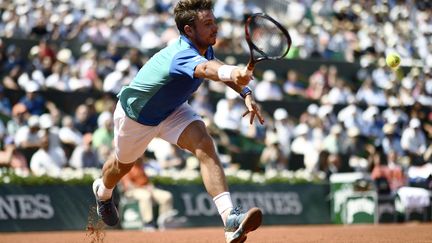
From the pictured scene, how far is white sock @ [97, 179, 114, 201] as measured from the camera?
340 inches

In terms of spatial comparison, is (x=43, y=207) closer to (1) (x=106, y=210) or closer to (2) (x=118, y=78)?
(2) (x=118, y=78)

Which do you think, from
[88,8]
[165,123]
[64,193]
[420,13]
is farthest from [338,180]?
[420,13]

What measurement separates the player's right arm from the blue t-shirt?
0.15 metres

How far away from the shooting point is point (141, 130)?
7.98m

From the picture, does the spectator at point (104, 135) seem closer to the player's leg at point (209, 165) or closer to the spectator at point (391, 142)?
the spectator at point (391, 142)

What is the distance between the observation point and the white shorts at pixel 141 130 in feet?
26.0

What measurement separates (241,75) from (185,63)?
2.42 ft

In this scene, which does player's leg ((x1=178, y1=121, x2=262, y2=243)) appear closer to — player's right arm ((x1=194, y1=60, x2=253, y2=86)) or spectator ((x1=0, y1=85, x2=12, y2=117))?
player's right arm ((x1=194, y1=60, x2=253, y2=86))

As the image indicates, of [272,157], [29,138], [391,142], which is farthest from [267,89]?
[29,138]

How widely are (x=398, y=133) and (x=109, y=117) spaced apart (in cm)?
715

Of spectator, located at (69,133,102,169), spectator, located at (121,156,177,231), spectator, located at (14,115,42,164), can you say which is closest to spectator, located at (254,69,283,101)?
spectator, located at (121,156,177,231)

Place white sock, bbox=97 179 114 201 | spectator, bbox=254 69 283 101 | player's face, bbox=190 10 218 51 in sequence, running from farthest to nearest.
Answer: spectator, bbox=254 69 283 101
white sock, bbox=97 179 114 201
player's face, bbox=190 10 218 51

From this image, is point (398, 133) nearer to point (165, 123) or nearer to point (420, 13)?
point (420, 13)

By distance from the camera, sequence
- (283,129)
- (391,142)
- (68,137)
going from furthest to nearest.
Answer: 1. (391,142)
2. (283,129)
3. (68,137)
